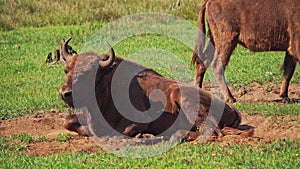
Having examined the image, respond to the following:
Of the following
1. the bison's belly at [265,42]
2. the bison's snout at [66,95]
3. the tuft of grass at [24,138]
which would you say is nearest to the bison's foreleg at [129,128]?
the bison's snout at [66,95]

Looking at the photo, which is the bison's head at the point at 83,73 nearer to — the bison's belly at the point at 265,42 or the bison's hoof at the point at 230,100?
the bison's hoof at the point at 230,100

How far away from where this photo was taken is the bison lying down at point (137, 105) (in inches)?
320

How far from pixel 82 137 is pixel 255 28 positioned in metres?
4.07

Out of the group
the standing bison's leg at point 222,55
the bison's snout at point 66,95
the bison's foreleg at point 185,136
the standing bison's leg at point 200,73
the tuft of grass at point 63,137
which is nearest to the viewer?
the bison's snout at point 66,95

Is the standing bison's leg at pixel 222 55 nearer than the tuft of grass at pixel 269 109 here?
No

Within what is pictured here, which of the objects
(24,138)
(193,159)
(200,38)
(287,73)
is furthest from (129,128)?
(287,73)

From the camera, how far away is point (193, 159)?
6855 mm

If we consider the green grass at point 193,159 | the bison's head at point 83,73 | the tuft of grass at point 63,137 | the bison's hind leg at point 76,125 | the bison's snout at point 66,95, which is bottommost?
the tuft of grass at point 63,137

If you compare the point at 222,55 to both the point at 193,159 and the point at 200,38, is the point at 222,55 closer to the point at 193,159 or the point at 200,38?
the point at 200,38

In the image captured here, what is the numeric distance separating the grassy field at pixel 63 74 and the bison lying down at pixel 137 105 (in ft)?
2.37

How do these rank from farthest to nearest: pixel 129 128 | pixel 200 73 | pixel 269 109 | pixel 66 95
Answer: pixel 200 73 → pixel 269 109 → pixel 129 128 → pixel 66 95

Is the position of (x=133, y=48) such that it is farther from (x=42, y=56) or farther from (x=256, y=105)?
(x=256, y=105)

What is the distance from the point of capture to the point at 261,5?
11000 millimetres

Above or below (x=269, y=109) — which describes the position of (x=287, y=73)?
above
